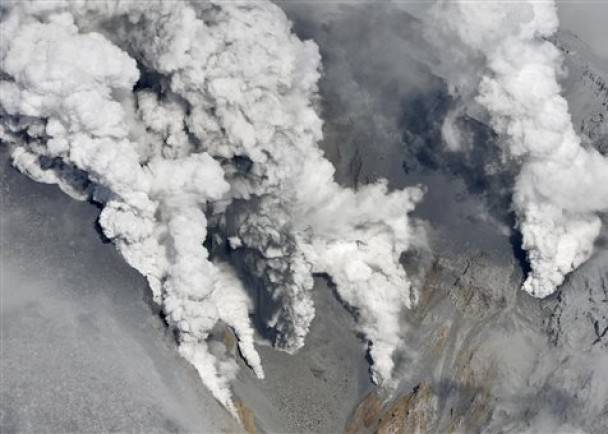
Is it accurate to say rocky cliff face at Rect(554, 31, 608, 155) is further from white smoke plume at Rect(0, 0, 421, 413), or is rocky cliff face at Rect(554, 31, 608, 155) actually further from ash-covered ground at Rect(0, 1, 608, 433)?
white smoke plume at Rect(0, 0, 421, 413)

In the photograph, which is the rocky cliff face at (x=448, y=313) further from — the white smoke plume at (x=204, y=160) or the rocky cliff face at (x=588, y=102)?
the white smoke plume at (x=204, y=160)

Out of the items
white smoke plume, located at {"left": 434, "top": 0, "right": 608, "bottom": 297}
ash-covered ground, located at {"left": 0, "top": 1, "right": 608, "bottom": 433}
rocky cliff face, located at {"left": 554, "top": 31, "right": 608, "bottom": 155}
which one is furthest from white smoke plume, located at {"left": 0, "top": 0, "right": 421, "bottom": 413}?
rocky cliff face, located at {"left": 554, "top": 31, "right": 608, "bottom": 155}

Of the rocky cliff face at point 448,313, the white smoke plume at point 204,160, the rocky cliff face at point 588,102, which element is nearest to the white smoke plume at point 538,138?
the rocky cliff face at point 448,313

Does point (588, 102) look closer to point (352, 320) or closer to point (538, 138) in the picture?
point (538, 138)

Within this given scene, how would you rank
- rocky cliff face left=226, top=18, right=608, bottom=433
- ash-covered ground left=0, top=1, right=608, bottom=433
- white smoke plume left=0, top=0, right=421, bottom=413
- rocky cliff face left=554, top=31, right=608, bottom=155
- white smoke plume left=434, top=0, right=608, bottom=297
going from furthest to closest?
rocky cliff face left=554, top=31, right=608, bottom=155 < white smoke plume left=434, top=0, right=608, bottom=297 < rocky cliff face left=226, top=18, right=608, bottom=433 < white smoke plume left=0, top=0, right=421, bottom=413 < ash-covered ground left=0, top=1, right=608, bottom=433

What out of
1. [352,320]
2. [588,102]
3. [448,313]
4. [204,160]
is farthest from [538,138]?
[204,160]

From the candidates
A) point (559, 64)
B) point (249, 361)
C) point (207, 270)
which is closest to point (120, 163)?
point (207, 270)
